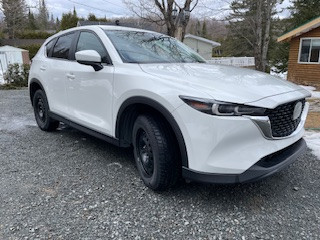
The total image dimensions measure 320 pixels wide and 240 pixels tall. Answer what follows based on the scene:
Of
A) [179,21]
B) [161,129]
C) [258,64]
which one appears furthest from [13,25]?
[161,129]

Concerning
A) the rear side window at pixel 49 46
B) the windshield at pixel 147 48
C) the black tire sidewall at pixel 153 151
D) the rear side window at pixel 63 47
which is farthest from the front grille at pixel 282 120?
the rear side window at pixel 49 46

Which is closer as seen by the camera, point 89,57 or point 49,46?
point 89,57

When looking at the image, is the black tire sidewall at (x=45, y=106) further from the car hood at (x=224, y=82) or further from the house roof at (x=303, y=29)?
the house roof at (x=303, y=29)

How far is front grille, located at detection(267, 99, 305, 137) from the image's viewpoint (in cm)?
235

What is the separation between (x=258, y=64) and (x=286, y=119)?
12.7 meters

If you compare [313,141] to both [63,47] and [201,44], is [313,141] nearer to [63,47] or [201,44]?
[63,47]

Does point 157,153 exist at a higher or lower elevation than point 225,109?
lower

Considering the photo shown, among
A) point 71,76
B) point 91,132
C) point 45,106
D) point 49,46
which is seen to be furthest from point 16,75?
point 91,132

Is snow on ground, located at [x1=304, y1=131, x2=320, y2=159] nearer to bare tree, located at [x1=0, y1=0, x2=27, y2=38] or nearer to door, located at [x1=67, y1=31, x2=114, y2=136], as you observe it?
door, located at [x1=67, y1=31, x2=114, y2=136]

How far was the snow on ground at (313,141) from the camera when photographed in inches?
158

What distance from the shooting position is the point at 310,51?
14.0 m

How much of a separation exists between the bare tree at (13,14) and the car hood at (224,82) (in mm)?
35980

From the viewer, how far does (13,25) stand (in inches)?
1446

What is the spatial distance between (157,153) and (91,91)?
133cm
